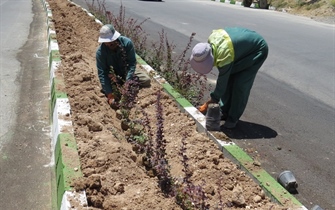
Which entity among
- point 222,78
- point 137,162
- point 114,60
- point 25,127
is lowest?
point 25,127

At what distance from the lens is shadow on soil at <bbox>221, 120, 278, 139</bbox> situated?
16.1 feet

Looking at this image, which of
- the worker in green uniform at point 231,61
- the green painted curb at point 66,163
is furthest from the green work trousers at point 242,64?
the green painted curb at point 66,163

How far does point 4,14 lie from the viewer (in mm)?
15742

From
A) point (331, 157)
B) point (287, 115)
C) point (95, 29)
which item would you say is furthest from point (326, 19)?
point (331, 157)

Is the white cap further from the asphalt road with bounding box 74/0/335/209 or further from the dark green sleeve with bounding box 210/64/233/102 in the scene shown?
the asphalt road with bounding box 74/0/335/209

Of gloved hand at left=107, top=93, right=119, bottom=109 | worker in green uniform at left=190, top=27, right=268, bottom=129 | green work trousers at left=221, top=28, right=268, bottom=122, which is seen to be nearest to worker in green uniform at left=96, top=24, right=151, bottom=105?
gloved hand at left=107, top=93, right=119, bottom=109

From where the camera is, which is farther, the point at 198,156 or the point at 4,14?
the point at 4,14

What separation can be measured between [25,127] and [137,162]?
1.81m

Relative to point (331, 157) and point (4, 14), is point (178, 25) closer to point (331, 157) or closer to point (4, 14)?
point (4, 14)

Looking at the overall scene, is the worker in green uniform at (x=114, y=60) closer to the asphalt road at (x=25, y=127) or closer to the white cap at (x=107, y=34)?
the white cap at (x=107, y=34)

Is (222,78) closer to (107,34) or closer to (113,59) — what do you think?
(107,34)

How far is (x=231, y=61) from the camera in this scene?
445 centimetres

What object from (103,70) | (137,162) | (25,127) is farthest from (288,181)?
→ (25,127)

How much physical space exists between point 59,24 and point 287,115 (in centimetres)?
690
